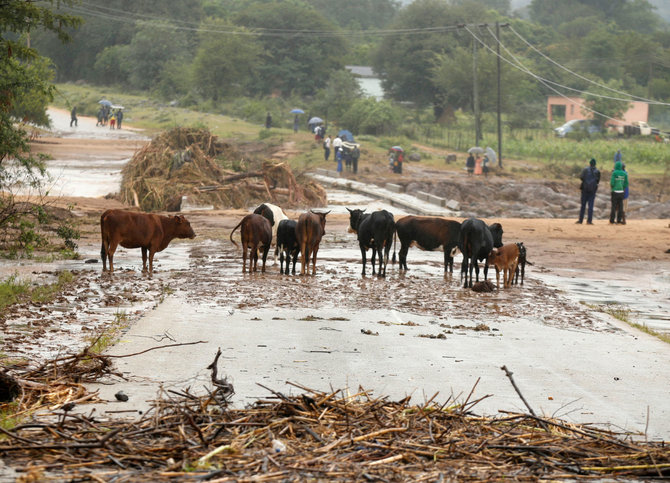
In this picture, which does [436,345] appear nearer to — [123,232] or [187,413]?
[187,413]

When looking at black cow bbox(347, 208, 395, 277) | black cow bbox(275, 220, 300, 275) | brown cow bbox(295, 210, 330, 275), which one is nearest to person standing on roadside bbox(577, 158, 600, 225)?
black cow bbox(347, 208, 395, 277)

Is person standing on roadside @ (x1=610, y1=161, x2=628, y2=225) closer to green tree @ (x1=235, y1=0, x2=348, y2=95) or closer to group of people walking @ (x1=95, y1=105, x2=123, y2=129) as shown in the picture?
group of people walking @ (x1=95, y1=105, x2=123, y2=129)

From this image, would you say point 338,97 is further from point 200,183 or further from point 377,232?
point 377,232

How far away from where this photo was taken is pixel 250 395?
27.1ft

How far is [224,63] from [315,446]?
79479 mm

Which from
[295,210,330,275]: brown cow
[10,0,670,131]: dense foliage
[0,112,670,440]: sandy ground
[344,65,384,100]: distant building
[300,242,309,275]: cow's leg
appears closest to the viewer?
[0,112,670,440]: sandy ground

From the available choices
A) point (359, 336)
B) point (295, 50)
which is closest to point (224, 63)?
point (295, 50)

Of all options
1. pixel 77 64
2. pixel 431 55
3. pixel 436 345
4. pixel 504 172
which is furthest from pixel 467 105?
pixel 436 345

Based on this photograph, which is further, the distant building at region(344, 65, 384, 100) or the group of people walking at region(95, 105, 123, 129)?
the distant building at region(344, 65, 384, 100)

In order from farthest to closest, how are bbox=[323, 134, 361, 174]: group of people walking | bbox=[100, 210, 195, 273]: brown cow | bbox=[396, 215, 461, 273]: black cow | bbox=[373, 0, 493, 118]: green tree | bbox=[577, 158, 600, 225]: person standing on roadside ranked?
bbox=[373, 0, 493, 118]: green tree → bbox=[323, 134, 361, 174]: group of people walking → bbox=[577, 158, 600, 225]: person standing on roadside → bbox=[396, 215, 461, 273]: black cow → bbox=[100, 210, 195, 273]: brown cow

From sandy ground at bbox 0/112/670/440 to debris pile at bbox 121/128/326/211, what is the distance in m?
13.2

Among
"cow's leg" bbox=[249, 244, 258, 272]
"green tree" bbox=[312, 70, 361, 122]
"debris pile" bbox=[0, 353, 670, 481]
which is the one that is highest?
"green tree" bbox=[312, 70, 361, 122]

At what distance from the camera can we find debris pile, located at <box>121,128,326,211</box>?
3306 centimetres

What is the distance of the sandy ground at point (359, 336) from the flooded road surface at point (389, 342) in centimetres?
3
